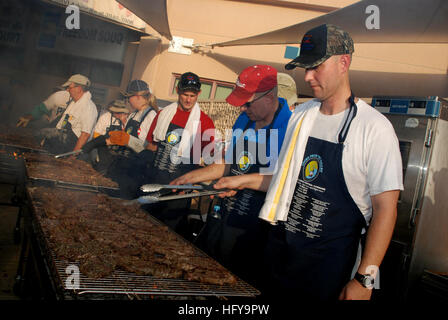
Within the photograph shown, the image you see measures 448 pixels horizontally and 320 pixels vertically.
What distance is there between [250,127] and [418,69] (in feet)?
22.5

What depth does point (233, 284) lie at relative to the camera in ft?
6.66

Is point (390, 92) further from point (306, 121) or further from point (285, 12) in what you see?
point (306, 121)

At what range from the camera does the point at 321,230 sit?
6.75ft

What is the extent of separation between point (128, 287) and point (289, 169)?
1146 mm

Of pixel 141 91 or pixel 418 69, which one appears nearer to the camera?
pixel 141 91

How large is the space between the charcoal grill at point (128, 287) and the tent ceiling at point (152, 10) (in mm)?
6136

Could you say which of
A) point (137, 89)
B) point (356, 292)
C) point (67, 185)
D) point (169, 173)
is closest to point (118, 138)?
point (169, 173)

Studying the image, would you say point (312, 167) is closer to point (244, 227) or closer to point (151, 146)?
point (244, 227)

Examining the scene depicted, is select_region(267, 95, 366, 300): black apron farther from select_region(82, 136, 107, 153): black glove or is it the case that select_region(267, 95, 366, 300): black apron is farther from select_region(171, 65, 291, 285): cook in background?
select_region(82, 136, 107, 153): black glove

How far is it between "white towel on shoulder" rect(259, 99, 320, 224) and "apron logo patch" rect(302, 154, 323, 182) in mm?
46

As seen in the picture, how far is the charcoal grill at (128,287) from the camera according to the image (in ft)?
5.43

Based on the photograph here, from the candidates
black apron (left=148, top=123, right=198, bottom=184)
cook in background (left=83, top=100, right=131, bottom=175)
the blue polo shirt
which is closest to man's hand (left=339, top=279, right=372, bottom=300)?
the blue polo shirt

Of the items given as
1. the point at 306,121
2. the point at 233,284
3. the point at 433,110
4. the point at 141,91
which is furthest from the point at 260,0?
the point at 233,284

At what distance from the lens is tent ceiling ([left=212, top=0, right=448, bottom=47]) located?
17.1 ft
